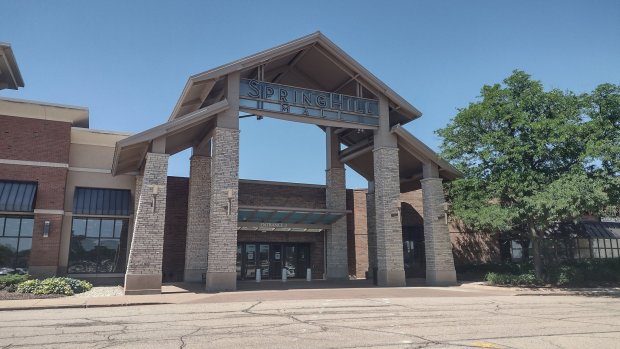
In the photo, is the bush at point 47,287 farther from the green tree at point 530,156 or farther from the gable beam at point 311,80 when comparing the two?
the green tree at point 530,156

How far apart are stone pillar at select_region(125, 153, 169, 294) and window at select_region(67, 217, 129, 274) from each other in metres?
7.53

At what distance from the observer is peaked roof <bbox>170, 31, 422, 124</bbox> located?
20.9m

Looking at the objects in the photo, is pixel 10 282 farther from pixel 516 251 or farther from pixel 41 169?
pixel 516 251

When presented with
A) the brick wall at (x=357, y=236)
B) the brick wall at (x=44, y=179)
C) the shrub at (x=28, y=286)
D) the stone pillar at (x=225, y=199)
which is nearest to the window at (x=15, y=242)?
the brick wall at (x=44, y=179)

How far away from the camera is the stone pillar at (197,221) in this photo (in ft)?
78.2

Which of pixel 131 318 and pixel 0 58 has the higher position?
pixel 0 58

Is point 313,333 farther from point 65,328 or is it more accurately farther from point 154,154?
point 154,154

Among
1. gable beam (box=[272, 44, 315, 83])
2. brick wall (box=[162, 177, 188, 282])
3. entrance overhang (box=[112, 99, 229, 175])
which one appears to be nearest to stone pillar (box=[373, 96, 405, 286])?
gable beam (box=[272, 44, 315, 83])

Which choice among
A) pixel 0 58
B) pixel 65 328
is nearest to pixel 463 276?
pixel 65 328

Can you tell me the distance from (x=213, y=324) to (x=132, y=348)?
2.83 metres

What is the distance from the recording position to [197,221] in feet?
79.4

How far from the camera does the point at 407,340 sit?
8.79 metres

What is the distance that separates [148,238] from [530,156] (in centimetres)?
1864

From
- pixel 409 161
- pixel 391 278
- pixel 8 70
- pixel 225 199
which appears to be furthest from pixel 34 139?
pixel 409 161
